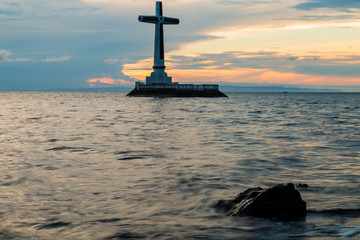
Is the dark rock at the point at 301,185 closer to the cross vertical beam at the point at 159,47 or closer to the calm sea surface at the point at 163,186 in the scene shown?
the calm sea surface at the point at 163,186

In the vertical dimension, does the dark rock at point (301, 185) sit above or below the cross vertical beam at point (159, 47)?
below

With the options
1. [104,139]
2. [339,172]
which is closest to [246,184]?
[339,172]

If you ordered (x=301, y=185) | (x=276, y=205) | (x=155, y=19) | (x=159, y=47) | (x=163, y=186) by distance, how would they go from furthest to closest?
(x=155, y=19), (x=159, y=47), (x=163, y=186), (x=301, y=185), (x=276, y=205)

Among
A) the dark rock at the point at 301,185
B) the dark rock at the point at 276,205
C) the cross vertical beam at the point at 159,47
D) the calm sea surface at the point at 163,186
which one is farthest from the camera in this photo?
the cross vertical beam at the point at 159,47

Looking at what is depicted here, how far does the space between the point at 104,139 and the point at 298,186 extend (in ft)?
37.3

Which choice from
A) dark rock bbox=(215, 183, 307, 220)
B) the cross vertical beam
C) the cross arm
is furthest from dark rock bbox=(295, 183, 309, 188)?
the cross arm

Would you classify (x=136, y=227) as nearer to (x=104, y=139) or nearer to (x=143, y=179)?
(x=143, y=179)

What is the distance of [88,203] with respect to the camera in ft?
24.5

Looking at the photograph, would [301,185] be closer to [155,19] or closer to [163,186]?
[163,186]

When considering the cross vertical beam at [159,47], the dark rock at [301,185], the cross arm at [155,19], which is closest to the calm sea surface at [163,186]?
the dark rock at [301,185]

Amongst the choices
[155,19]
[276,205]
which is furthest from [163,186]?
[155,19]

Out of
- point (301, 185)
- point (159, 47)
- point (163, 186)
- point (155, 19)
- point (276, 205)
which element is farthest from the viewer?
point (155, 19)

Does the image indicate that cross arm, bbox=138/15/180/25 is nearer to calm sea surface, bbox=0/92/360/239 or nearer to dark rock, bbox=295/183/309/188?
calm sea surface, bbox=0/92/360/239

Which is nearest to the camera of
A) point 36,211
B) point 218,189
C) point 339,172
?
point 36,211
